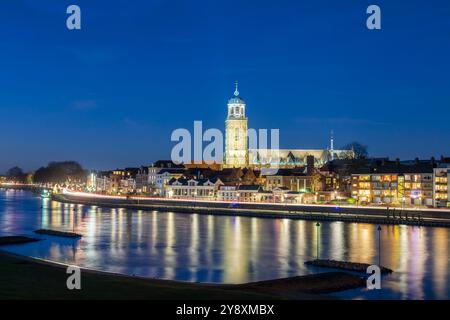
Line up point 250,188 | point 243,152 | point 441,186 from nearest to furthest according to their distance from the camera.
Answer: point 441,186, point 250,188, point 243,152

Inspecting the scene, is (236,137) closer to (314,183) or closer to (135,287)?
(314,183)

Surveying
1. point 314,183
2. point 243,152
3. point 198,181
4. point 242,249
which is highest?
point 243,152

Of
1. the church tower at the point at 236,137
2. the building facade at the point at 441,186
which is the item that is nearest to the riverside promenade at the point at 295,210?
the building facade at the point at 441,186

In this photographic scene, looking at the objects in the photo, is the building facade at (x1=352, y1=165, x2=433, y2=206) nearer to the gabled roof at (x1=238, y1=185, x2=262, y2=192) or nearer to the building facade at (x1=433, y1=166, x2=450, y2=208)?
the building facade at (x1=433, y1=166, x2=450, y2=208)

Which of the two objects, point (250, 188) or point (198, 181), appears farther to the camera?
point (198, 181)

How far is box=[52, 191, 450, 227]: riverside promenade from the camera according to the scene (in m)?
53.7

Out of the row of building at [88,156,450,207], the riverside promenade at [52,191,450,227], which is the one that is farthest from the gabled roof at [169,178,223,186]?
the riverside promenade at [52,191,450,227]

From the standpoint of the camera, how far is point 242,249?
115 feet

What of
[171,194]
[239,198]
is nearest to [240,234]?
[239,198]

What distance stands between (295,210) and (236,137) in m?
58.2

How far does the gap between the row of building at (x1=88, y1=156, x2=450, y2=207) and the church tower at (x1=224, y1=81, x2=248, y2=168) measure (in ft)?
65.6

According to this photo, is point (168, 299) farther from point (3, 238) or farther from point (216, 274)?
point (3, 238)

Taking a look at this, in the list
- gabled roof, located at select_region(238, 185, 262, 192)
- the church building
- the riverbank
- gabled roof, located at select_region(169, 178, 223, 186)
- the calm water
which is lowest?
the calm water

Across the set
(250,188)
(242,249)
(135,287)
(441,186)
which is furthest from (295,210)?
(135,287)
